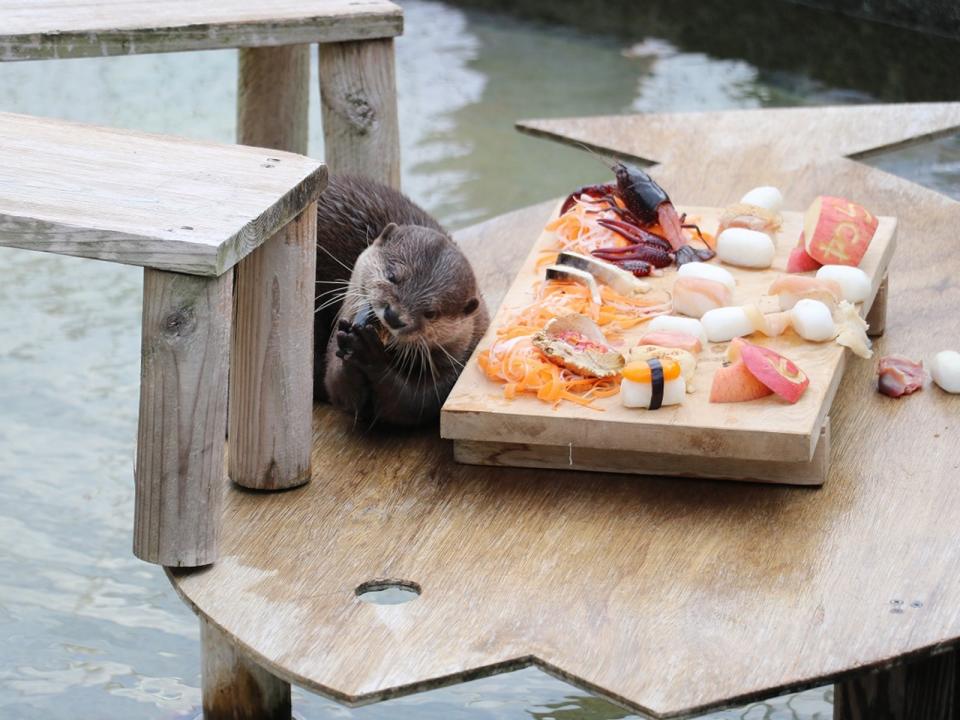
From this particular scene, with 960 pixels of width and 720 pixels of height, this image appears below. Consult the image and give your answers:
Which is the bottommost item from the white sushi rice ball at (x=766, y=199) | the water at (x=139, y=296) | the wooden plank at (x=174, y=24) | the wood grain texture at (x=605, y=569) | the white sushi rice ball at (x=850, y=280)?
the water at (x=139, y=296)

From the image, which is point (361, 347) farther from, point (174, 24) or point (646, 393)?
point (174, 24)

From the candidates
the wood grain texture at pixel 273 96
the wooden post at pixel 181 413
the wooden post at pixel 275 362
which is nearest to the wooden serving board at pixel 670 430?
the wooden post at pixel 275 362

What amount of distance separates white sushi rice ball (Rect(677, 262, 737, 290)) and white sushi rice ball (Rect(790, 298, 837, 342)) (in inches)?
8.1

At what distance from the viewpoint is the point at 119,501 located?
4.00 meters

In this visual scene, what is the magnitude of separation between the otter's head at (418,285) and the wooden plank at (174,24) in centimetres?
85

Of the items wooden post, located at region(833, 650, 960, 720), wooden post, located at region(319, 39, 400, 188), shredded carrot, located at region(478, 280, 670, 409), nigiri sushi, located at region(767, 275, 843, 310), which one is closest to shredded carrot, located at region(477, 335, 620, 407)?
shredded carrot, located at region(478, 280, 670, 409)

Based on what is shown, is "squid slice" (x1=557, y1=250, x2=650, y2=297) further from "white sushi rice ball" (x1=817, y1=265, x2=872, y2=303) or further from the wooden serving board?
"white sushi rice ball" (x1=817, y1=265, x2=872, y2=303)

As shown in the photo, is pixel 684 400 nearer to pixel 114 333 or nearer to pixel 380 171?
pixel 380 171

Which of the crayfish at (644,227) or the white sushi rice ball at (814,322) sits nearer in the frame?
the white sushi rice ball at (814,322)

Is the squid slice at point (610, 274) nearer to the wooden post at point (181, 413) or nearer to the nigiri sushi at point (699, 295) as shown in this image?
the nigiri sushi at point (699, 295)

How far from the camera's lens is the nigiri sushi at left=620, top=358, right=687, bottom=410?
7.99 ft

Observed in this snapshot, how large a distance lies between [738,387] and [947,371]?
23.9 inches

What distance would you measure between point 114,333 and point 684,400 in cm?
301

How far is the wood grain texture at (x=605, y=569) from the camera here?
2082mm
